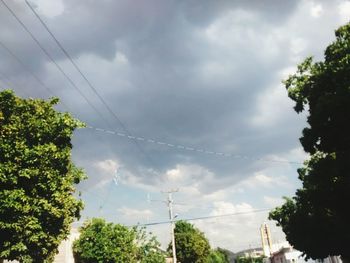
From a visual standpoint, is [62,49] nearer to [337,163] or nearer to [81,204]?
[81,204]

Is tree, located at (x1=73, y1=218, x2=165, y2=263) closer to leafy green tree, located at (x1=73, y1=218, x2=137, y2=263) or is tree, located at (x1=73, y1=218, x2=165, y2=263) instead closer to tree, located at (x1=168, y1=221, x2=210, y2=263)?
leafy green tree, located at (x1=73, y1=218, x2=137, y2=263)

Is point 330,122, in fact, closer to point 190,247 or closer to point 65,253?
point 65,253

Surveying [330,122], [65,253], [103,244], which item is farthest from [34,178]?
[65,253]

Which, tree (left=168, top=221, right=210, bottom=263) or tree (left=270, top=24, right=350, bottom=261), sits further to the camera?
tree (left=168, top=221, right=210, bottom=263)

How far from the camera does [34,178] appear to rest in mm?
20078

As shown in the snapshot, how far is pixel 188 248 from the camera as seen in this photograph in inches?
2955

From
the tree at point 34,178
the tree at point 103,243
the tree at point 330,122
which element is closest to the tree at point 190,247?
the tree at point 103,243

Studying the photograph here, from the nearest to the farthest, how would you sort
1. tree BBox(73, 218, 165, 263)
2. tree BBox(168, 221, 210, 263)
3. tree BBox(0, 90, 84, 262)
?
tree BBox(0, 90, 84, 262) → tree BBox(73, 218, 165, 263) → tree BBox(168, 221, 210, 263)

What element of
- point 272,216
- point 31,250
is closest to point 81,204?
point 31,250

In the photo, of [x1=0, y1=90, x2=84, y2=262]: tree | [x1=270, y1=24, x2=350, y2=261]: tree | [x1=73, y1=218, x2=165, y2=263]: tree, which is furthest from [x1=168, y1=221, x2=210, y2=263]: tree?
[x1=0, y1=90, x2=84, y2=262]: tree

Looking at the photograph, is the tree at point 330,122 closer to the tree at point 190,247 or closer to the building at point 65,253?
the building at point 65,253

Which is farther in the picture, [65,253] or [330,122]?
[65,253]

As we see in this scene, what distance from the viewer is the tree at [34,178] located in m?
19.2

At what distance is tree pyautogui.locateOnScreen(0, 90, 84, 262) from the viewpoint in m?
19.2
